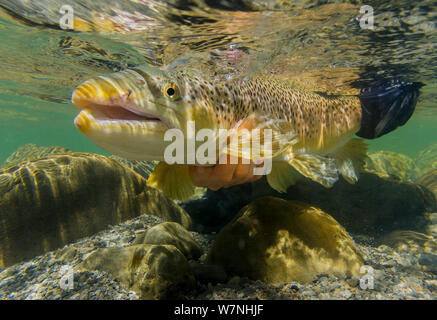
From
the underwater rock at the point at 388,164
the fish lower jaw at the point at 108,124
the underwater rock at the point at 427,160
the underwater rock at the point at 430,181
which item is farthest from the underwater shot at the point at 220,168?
the underwater rock at the point at 427,160

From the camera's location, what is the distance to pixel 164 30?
5.70 metres

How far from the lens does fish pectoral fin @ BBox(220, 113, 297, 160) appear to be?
2432 mm

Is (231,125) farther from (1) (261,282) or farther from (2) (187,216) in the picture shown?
(2) (187,216)

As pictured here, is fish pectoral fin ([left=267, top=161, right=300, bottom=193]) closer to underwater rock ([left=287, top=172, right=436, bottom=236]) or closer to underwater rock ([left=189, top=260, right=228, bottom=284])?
underwater rock ([left=189, top=260, right=228, bottom=284])

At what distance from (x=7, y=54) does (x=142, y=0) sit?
29.1ft

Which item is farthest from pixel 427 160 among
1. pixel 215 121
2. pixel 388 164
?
pixel 215 121

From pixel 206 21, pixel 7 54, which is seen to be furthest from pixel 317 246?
pixel 7 54

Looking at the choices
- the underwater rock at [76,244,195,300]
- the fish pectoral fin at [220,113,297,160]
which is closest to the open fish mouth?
the fish pectoral fin at [220,113,297,160]

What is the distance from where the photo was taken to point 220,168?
115 inches

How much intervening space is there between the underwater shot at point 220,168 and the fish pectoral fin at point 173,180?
0.06ft

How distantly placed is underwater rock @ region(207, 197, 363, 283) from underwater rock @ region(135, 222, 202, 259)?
1.47 feet

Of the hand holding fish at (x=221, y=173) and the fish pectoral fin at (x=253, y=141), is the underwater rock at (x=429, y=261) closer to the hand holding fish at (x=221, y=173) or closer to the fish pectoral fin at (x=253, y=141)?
the fish pectoral fin at (x=253, y=141)

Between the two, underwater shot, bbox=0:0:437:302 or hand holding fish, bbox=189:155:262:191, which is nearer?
underwater shot, bbox=0:0:437:302

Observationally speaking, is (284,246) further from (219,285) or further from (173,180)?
(173,180)
